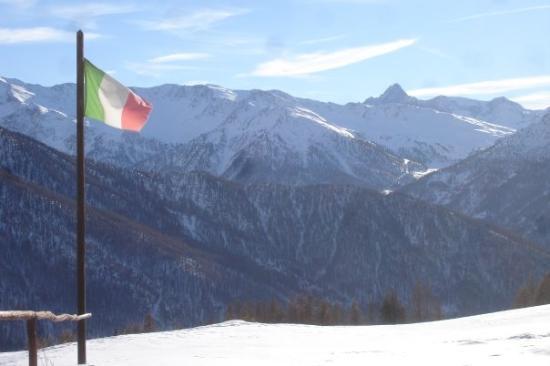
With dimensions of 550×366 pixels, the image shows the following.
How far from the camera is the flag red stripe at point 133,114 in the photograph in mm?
23891

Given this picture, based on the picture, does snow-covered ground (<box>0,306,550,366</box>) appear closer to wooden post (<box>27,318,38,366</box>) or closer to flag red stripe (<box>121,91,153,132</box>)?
wooden post (<box>27,318,38,366</box>)

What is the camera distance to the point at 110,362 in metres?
24.2

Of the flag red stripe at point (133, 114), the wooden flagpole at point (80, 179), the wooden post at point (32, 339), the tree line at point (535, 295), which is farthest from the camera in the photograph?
the tree line at point (535, 295)

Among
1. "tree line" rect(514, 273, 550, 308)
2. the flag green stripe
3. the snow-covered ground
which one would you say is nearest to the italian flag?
the flag green stripe

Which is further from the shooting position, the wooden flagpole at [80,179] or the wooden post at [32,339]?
the wooden flagpole at [80,179]

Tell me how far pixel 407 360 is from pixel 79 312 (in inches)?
346

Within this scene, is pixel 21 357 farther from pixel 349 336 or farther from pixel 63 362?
pixel 349 336

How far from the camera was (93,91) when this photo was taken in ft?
78.0

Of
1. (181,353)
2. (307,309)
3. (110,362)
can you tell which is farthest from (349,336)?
(307,309)

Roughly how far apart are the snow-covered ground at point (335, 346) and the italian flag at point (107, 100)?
650cm

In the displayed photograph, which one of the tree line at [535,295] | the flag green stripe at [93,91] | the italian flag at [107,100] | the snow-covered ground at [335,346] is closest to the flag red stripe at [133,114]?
the italian flag at [107,100]

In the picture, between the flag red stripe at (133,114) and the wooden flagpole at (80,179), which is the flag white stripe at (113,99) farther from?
the wooden flagpole at (80,179)

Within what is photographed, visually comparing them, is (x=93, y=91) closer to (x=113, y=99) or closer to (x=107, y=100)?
(x=107, y=100)

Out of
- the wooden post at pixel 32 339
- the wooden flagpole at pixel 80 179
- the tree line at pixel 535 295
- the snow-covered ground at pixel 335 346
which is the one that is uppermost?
the wooden flagpole at pixel 80 179
